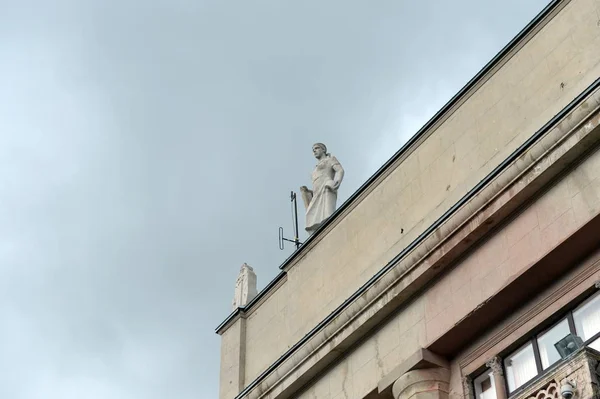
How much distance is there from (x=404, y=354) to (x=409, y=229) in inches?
94.9

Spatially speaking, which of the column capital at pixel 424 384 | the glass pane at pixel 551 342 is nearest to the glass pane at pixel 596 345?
the glass pane at pixel 551 342

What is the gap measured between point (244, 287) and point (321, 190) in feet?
9.75

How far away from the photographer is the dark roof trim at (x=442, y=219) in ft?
58.7

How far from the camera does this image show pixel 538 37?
65.6ft

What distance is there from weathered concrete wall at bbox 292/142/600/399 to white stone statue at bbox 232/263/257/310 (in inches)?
174

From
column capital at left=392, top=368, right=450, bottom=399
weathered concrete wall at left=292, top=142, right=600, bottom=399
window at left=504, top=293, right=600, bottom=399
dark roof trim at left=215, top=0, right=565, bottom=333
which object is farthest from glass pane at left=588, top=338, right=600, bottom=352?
dark roof trim at left=215, top=0, right=565, bottom=333

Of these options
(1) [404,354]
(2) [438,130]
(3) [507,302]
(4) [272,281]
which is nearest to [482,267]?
(3) [507,302]

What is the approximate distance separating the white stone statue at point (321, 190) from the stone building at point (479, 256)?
33.6 inches

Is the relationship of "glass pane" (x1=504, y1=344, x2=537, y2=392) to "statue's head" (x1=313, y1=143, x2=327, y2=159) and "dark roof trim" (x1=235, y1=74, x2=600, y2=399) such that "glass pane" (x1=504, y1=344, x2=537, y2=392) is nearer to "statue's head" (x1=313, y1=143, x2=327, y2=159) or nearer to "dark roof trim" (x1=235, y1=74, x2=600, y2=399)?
"dark roof trim" (x1=235, y1=74, x2=600, y2=399)

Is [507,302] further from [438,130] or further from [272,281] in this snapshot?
[272,281]

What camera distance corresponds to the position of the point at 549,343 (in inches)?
696

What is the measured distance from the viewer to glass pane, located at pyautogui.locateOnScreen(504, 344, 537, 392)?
58.4 ft

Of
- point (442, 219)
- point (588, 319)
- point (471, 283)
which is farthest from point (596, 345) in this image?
point (442, 219)

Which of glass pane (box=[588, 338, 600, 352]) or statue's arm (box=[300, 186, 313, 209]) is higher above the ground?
statue's arm (box=[300, 186, 313, 209])
